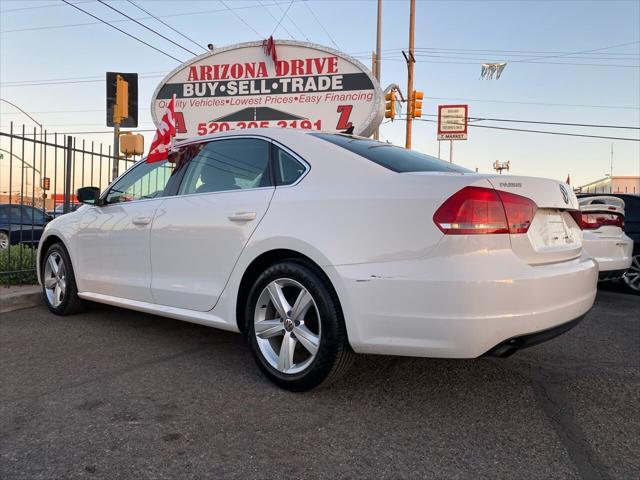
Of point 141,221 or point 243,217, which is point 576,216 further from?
point 141,221

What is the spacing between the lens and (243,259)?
3303mm

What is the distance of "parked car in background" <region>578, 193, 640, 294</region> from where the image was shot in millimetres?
7410

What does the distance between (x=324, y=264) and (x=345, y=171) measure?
562 millimetres

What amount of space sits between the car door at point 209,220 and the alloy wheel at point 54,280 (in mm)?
1639

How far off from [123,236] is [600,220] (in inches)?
223

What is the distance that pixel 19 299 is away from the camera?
5.54 meters

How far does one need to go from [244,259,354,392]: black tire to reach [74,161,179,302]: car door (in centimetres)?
140

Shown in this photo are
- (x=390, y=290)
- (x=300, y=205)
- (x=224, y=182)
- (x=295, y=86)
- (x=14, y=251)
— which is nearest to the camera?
(x=390, y=290)

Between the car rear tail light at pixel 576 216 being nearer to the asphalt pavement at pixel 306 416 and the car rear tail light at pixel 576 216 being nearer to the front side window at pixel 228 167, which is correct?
the asphalt pavement at pixel 306 416

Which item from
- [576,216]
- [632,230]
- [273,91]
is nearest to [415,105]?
[273,91]

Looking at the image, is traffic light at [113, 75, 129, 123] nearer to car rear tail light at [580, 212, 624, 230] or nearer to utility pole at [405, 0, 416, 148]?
car rear tail light at [580, 212, 624, 230]

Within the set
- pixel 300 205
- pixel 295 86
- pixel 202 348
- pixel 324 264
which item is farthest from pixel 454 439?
pixel 295 86

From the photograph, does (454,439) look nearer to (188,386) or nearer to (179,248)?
(188,386)

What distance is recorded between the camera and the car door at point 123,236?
4.08m
